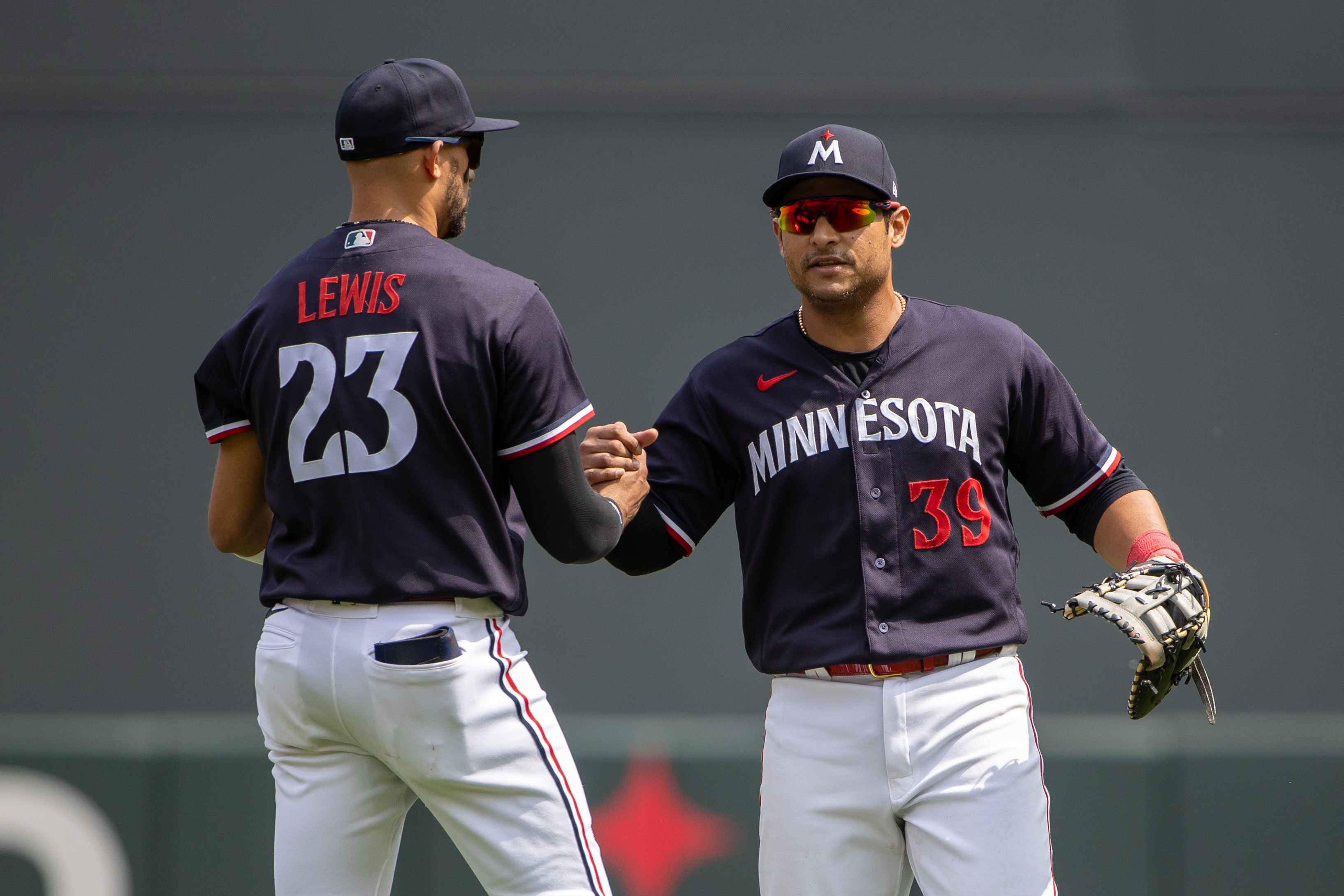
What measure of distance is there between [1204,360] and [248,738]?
11.1 feet

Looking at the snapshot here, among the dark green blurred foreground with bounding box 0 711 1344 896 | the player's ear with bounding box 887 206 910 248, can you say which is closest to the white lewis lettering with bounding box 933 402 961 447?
the player's ear with bounding box 887 206 910 248

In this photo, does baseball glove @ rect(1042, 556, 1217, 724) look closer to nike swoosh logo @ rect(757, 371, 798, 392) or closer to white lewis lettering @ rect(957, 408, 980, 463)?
white lewis lettering @ rect(957, 408, 980, 463)

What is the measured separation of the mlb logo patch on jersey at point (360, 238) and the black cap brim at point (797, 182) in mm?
721

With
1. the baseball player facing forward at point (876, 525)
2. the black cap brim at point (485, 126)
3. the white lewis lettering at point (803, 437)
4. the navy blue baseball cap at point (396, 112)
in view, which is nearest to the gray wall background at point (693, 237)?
the baseball player facing forward at point (876, 525)

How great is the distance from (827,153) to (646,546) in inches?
32.5

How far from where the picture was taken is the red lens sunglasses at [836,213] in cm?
220

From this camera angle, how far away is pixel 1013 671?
85.0 inches

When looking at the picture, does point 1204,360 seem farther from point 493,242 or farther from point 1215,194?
point 493,242

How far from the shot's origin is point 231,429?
195cm

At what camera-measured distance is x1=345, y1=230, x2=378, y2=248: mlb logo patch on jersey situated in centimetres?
187

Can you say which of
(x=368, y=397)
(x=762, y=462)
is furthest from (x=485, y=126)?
(x=762, y=462)

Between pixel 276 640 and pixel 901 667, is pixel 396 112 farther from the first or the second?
pixel 901 667

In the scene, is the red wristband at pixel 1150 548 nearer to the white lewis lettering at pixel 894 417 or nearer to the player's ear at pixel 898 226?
the white lewis lettering at pixel 894 417

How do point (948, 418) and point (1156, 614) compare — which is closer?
point (1156, 614)
